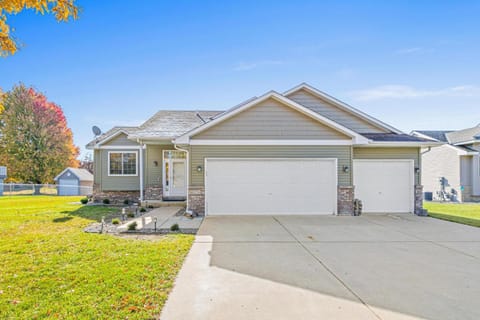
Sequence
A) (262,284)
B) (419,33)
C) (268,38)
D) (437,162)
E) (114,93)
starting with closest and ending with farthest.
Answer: (262,284) < (419,33) < (268,38) < (114,93) < (437,162)

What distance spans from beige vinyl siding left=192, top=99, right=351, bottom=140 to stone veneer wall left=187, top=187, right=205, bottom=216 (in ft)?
6.89

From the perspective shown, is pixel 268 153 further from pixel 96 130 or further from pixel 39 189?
pixel 39 189

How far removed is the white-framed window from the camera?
46.8 ft

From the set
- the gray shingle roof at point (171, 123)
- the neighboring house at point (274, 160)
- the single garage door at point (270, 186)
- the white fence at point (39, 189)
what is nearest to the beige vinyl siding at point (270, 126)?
the neighboring house at point (274, 160)

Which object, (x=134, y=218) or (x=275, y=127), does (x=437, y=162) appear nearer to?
(x=275, y=127)

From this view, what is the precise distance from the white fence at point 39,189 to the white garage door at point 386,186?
25760 millimetres

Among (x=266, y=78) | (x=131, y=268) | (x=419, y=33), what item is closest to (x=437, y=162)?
(x=419, y=33)

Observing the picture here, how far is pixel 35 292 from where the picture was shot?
3.63 metres

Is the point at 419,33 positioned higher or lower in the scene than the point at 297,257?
higher

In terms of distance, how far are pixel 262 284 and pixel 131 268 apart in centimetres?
235

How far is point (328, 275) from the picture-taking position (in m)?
4.29

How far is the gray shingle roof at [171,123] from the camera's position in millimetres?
11520

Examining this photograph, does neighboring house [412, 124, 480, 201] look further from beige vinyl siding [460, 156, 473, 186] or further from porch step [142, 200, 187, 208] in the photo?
porch step [142, 200, 187, 208]

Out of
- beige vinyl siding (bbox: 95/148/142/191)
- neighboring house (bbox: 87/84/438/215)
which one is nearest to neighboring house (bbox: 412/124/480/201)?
neighboring house (bbox: 87/84/438/215)
